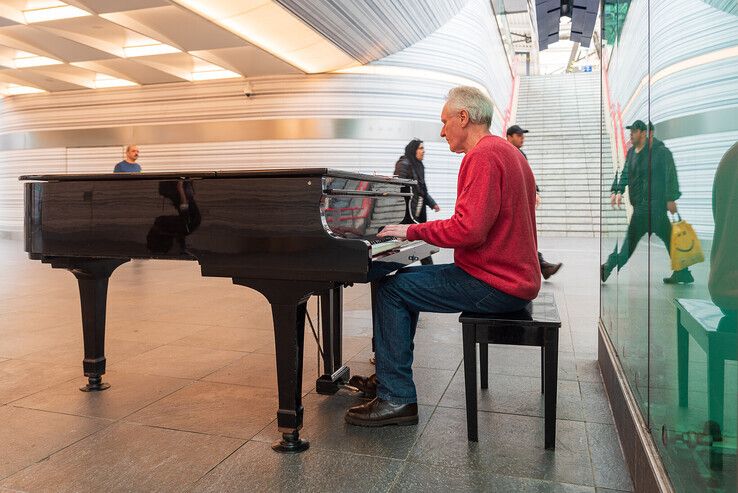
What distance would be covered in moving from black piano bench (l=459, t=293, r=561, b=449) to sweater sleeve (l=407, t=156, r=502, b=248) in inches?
12.9

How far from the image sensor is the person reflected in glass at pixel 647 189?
1.65 m

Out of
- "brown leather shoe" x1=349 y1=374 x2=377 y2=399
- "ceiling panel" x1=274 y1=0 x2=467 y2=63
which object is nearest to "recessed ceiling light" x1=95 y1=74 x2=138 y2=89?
"ceiling panel" x1=274 y1=0 x2=467 y2=63

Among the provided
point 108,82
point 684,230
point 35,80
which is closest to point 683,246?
point 684,230

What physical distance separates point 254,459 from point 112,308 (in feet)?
11.6

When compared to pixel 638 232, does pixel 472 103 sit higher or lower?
higher

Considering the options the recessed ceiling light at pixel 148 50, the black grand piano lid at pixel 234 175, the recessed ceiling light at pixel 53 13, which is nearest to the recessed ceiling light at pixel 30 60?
the recessed ceiling light at pixel 148 50

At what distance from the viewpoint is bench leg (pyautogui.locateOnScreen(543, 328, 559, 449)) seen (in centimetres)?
233

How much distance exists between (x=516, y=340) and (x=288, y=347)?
0.90 metres

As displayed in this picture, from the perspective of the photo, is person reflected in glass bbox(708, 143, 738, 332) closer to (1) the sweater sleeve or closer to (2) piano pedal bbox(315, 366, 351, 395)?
(1) the sweater sleeve

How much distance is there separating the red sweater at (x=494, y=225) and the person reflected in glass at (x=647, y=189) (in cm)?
41

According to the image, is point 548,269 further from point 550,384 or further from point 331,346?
point 550,384

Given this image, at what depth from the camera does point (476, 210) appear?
7.81 feet

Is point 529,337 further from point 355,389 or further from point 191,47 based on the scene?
point 191,47

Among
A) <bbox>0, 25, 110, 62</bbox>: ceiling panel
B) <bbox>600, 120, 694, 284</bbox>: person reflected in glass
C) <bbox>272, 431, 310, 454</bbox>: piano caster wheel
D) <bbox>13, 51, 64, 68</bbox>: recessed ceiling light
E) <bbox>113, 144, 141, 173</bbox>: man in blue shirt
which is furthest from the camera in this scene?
<bbox>13, 51, 64, 68</bbox>: recessed ceiling light
